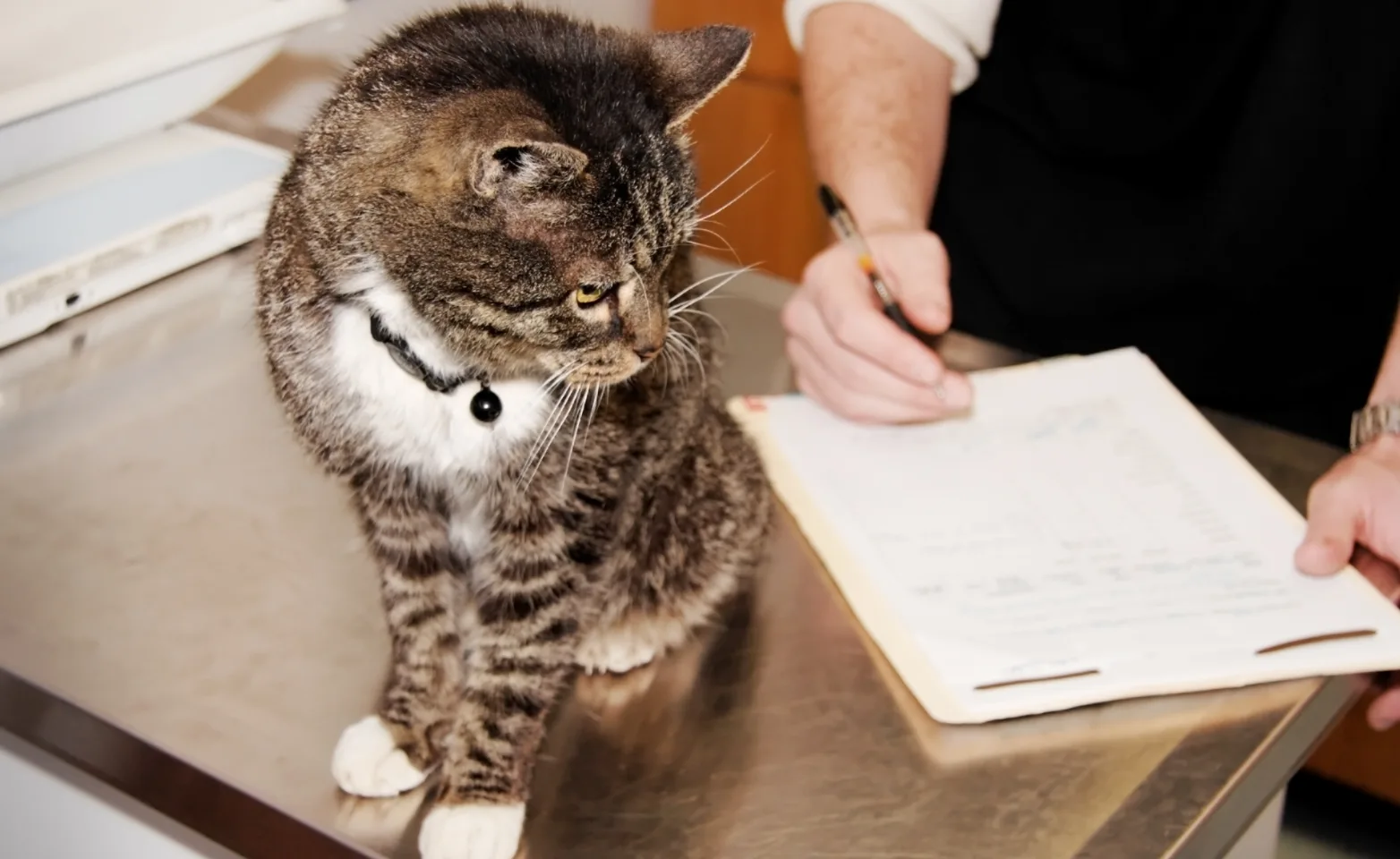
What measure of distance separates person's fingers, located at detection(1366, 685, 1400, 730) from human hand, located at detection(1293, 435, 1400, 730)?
0.01 metres

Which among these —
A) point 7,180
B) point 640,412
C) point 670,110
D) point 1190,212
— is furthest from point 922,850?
point 7,180

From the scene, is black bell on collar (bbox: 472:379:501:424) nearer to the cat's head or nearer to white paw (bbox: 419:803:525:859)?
the cat's head

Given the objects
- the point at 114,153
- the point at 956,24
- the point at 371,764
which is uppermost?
the point at 956,24

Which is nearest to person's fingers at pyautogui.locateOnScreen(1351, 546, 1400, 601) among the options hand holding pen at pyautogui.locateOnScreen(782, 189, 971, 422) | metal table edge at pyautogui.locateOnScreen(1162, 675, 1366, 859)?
metal table edge at pyautogui.locateOnScreen(1162, 675, 1366, 859)

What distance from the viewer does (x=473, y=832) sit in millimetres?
823

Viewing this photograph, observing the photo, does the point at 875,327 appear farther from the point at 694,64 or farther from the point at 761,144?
the point at 761,144

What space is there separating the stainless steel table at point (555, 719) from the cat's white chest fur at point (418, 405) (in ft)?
0.57

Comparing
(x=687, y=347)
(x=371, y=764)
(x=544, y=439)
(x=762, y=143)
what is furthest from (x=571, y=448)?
(x=762, y=143)

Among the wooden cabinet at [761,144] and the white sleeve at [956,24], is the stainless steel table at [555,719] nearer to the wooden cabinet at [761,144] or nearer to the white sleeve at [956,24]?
the white sleeve at [956,24]

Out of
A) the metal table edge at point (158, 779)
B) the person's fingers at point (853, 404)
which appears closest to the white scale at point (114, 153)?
the metal table edge at point (158, 779)

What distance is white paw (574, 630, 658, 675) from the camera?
977 mm

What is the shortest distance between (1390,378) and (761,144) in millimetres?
1358

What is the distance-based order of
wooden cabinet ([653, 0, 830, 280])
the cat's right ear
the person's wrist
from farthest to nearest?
wooden cabinet ([653, 0, 830, 280]) < the person's wrist < the cat's right ear

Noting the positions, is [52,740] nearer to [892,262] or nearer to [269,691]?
[269,691]
